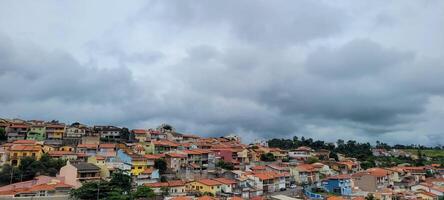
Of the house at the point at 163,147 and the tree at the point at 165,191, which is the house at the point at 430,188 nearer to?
the tree at the point at 165,191

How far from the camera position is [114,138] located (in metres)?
71.6

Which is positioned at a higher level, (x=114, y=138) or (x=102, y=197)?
(x=114, y=138)

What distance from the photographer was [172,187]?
45.7 m

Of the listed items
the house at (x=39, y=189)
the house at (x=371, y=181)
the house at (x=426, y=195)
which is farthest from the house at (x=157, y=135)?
the house at (x=426, y=195)

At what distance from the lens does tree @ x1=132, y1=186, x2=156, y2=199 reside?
40500 mm

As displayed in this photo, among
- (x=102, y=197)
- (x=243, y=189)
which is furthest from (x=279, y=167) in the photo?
(x=102, y=197)

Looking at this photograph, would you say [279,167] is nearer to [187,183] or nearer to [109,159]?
[187,183]

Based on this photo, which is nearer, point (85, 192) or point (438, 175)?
point (85, 192)

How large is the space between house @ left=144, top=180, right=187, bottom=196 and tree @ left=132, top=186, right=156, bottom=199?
2.63 metres

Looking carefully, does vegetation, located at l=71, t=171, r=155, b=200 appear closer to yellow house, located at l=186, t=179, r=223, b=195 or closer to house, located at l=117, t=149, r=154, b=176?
house, located at l=117, t=149, r=154, b=176

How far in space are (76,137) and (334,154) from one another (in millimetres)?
53948

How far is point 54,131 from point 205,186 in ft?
103

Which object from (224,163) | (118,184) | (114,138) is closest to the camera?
(118,184)

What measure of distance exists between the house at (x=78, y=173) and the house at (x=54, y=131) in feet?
68.8
